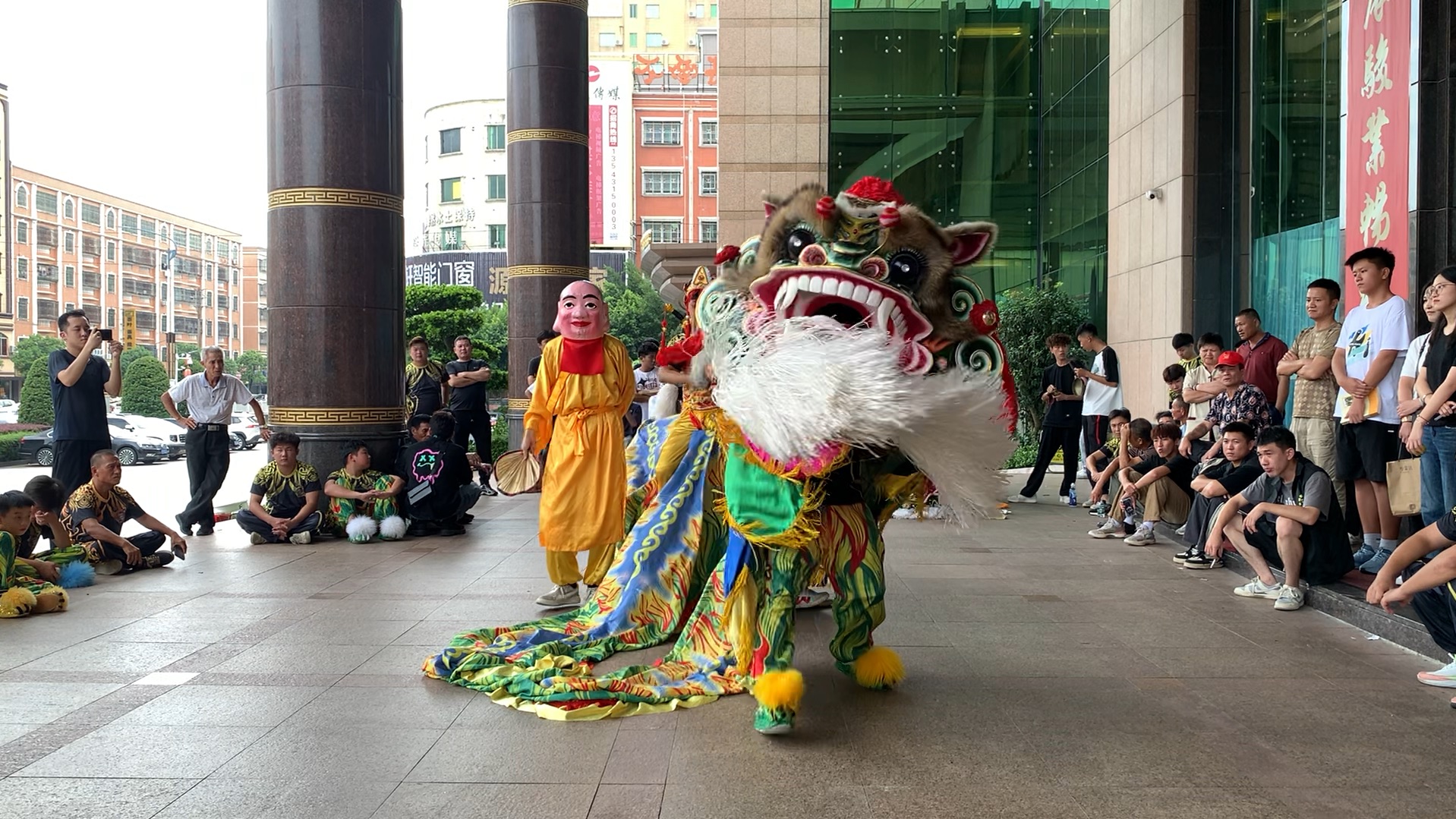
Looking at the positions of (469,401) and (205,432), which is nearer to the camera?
(205,432)

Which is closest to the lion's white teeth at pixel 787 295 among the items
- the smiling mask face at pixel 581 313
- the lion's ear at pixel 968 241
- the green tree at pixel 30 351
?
the lion's ear at pixel 968 241

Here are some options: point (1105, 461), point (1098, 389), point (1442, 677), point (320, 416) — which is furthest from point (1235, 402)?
point (320, 416)

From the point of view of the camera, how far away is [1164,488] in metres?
8.50

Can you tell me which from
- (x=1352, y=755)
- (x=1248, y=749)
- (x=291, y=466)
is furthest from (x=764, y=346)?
(x=291, y=466)

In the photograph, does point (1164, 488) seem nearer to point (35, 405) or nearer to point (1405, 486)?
point (1405, 486)

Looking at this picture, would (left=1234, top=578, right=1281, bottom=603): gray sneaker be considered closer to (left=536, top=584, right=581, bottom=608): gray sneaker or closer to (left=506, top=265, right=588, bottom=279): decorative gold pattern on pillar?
(left=536, top=584, right=581, bottom=608): gray sneaker

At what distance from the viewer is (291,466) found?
28.6 feet

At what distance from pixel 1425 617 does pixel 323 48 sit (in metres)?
8.42

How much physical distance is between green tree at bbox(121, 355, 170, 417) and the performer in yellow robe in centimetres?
2451

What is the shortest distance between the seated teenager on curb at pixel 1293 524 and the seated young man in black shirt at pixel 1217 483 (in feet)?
1.15

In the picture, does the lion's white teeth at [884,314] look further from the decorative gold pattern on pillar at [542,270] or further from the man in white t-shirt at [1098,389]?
the decorative gold pattern on pillar at [542,270]

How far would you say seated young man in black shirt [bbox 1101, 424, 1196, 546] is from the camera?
8383 millimetres

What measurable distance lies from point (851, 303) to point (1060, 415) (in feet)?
24.8

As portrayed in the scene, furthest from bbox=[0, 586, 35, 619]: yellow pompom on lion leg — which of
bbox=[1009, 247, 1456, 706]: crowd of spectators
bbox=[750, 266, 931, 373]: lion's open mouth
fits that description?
bbox=[1009, 247, 1456, 706]: crowd of spectators
